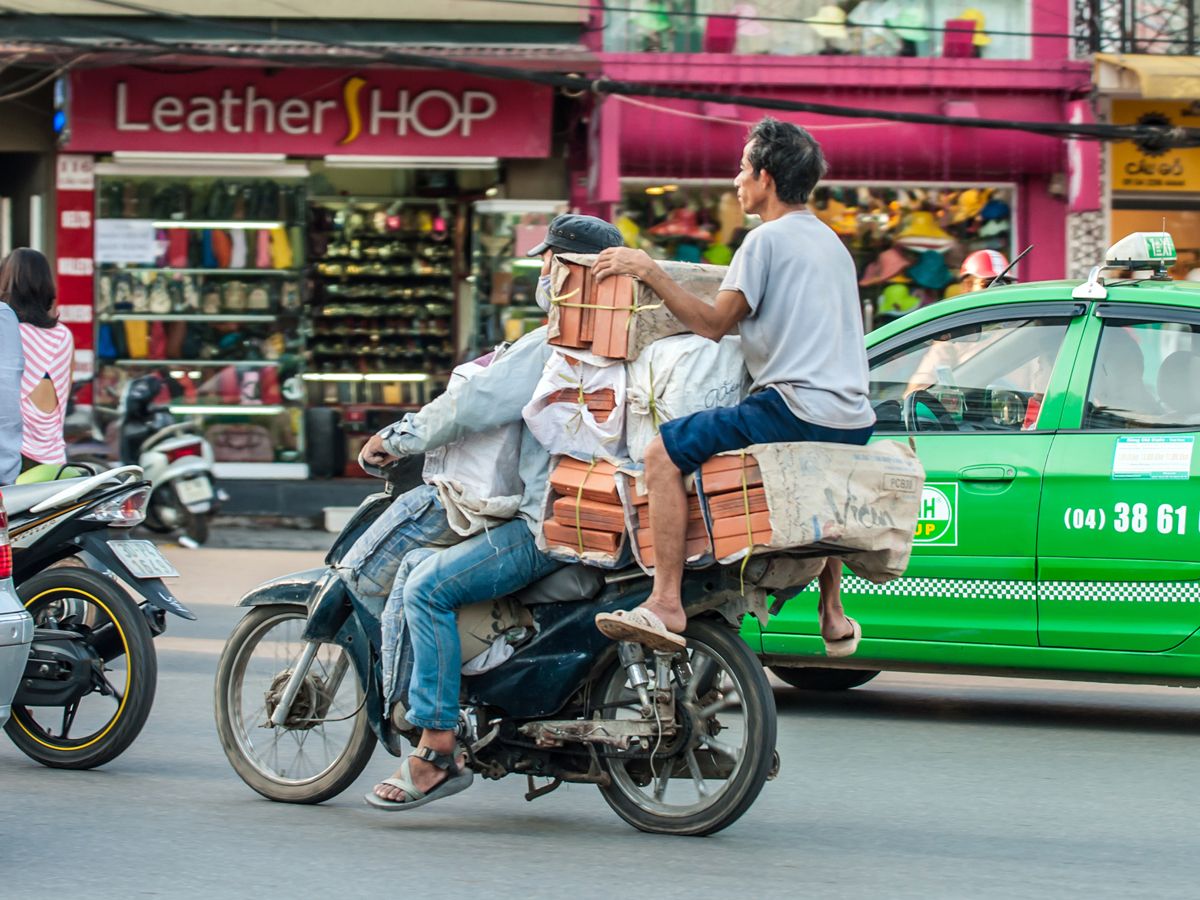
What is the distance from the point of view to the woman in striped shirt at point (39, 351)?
21.6 feet

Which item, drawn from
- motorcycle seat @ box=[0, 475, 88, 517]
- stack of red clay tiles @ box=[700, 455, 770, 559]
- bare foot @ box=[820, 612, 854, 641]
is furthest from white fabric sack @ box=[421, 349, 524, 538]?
motorcycle seat @ box=[0, 475, 88, 517]

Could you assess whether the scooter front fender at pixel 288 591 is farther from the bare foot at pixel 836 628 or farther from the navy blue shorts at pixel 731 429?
the bare foot at pixel 836 628

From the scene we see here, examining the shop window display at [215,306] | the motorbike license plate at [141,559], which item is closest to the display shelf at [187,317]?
the shop window display at [215,306]

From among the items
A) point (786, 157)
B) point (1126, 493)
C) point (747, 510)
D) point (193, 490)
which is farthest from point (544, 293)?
point (193, 490)

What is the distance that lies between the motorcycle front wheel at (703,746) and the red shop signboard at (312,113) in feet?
34.6

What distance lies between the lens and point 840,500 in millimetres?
4629

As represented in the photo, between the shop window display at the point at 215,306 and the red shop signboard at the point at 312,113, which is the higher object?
the red shop signboard at the point at 312,113

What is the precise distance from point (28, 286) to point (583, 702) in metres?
3.05

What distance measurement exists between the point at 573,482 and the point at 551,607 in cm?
39

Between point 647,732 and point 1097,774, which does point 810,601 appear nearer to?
point 1097,774

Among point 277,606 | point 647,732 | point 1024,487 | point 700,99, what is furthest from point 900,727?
point 700,99

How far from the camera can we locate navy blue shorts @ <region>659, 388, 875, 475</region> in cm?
472

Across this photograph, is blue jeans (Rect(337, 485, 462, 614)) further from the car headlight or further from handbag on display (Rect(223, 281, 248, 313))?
handbag on display (Rect(223, 281, 248, 313))

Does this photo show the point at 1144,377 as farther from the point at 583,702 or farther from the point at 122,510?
the point at 122,510
